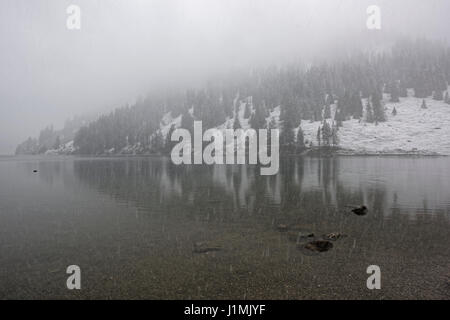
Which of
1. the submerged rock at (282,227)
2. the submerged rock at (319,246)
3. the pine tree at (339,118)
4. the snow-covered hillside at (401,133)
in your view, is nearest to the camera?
the submerged rock at (319,246)

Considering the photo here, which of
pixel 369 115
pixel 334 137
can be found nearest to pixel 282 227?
pixel 334 137

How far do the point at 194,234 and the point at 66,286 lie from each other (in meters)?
9.83

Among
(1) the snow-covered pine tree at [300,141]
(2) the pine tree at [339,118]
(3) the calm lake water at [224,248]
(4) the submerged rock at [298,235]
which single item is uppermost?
(2) the pine tree at [339,118]

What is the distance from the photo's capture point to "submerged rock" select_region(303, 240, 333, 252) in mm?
18453

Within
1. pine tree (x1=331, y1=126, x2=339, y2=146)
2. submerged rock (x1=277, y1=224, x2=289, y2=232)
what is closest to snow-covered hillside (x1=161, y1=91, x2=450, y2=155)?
pine tree (x1=331, y1=126, x2=339, y2=146)

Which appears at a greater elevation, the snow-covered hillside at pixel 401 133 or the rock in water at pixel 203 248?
the snow-covered hillside at pixel 401 133

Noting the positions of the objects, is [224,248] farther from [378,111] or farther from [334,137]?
[378,111]

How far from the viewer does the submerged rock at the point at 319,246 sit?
1845 cm

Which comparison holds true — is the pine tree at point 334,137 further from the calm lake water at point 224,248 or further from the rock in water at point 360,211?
the rock in water at point 360,211

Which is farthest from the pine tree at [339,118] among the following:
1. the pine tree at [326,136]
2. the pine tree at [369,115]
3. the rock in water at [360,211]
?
the rock in water at [360,211]

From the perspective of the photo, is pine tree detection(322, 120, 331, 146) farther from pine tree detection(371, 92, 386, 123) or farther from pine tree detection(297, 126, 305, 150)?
pine tree detection(371, 92, 386, 123)

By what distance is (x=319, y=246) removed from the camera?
61.4 ft
